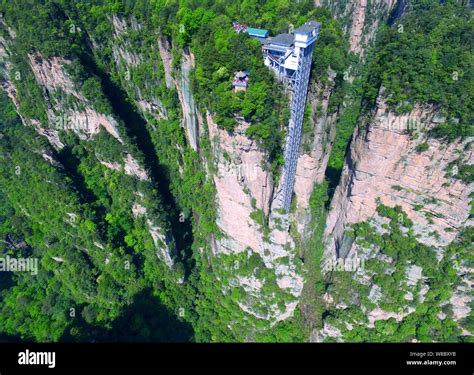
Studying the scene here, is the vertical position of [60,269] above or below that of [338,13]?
below

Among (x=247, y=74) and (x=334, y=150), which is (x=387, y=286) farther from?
(x=247, y=74)

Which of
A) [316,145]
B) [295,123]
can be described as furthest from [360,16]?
[295,123]

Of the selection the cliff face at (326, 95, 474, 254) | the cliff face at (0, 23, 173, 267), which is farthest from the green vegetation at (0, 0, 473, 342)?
the cliff face at (326, 95, 474, 254)

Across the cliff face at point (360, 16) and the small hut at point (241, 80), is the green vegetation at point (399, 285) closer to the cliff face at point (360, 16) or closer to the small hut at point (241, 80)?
the small hut at point (241, 80)

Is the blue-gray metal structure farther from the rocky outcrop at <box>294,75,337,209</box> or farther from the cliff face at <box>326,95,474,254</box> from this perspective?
the cliff face at <box>326,95,474,254</box>

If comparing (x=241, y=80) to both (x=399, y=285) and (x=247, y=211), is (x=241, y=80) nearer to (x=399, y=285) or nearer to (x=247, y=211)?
(x=247, y=211)

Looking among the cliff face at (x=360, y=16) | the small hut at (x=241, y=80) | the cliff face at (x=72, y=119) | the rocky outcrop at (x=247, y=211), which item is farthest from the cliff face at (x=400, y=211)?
the cliff face at (x=360, y=16)

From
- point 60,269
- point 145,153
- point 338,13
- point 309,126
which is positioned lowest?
point 60,269

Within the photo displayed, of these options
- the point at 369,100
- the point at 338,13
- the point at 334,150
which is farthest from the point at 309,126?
the point at 338,13

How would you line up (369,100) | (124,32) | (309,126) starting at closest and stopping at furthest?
(369,100), (309,126), (124,32)
